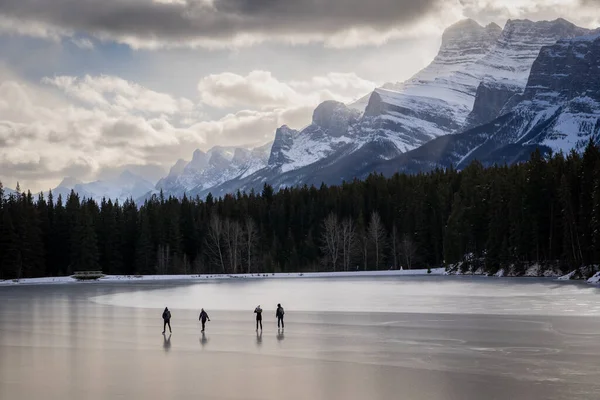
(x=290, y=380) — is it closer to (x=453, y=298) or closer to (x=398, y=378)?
(x=398, y=378)

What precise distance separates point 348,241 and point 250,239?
24.2 metres

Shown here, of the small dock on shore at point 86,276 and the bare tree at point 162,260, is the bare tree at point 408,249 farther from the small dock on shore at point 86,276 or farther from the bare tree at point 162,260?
the small dock on shore at point 86,276

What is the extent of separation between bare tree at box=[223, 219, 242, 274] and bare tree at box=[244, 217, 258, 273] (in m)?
2.32

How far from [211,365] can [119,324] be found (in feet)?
66.7

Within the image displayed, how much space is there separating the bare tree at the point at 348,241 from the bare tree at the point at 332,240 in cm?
178

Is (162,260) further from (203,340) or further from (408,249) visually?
(203,340)

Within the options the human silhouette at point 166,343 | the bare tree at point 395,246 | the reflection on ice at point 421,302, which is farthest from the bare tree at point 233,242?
the human silhouette at point 166,343

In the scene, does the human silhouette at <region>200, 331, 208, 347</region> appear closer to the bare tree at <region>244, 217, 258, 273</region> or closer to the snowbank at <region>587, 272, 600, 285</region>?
the snowbank at <region>587, 272, 600, 285</region>

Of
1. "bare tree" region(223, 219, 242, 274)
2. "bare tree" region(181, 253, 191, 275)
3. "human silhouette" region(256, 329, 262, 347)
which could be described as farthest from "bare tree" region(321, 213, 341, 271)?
"human silhouette" region(256, 329, 262, 347)

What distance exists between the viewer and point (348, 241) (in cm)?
16575

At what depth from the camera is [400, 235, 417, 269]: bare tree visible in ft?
517

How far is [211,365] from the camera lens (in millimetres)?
30688

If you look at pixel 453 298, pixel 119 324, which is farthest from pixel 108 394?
pixel 453 298

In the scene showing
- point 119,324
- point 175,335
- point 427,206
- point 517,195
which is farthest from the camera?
point 427,206
